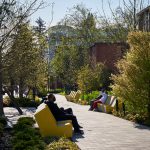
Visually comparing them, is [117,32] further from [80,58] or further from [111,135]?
[111,135]

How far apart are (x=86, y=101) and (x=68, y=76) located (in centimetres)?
3708

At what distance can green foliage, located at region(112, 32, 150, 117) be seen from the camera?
62.4 feet

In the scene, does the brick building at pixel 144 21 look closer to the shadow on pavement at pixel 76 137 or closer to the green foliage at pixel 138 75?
the green foliage at pixel 138 75

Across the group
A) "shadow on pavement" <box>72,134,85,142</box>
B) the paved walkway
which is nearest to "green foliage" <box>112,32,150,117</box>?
the paved walkway

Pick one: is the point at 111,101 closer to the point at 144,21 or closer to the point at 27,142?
the point at 27,142

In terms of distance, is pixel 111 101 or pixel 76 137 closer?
pixel 76 137

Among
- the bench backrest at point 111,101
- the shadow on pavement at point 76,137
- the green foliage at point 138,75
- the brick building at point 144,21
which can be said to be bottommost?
the shadow on pavement at point 76,137

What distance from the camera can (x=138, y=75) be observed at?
62.8 feet

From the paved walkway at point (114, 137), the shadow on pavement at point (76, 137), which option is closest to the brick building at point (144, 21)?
the paved walkway at point (114, 137)

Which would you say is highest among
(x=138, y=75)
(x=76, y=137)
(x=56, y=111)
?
(x=138, y=75)

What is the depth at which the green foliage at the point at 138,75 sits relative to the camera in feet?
62.4

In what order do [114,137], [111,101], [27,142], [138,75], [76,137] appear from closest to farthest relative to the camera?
[27,142], [114,137], [76,137], [138,75], [111,101]

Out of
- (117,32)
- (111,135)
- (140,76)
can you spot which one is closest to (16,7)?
(111,135)

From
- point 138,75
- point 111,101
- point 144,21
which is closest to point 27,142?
point 138,75
